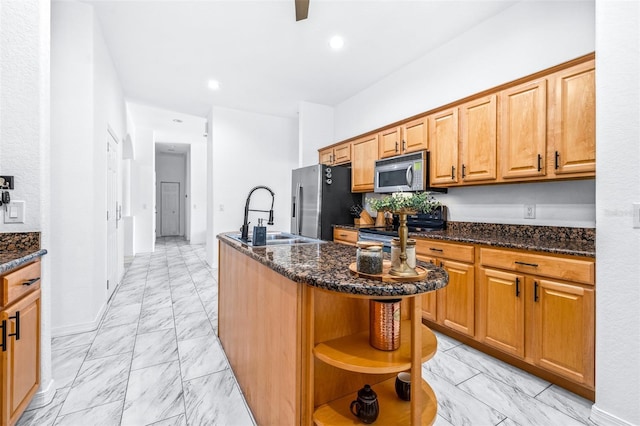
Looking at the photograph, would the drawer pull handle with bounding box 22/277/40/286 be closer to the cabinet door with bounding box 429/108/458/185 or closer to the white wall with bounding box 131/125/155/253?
the cabinet door with bounding box 429/108/458/185

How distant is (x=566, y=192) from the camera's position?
219 centimetres

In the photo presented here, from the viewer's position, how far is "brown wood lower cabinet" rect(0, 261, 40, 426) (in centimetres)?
124

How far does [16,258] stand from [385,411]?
5.97 ft

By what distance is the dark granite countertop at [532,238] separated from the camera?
1774mm

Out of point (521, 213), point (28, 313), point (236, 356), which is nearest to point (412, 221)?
point (521, 213)

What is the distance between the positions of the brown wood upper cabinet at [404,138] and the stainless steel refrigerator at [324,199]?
0.80 metres

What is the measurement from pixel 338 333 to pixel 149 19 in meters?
3.36

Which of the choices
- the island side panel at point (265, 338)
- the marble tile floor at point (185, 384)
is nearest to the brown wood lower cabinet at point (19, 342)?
the marble tile floor at point (185, 384)

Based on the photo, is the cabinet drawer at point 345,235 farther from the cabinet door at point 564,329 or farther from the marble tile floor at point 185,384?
the cabinet door at point 564,329

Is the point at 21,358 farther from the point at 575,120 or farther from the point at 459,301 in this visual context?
the point at 575,120

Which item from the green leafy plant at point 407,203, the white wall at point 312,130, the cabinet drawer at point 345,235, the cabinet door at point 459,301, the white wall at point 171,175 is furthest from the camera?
the white wall at point 171,175

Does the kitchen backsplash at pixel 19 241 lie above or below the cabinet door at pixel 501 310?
above

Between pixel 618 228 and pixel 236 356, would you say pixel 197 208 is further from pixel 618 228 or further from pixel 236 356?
pixel 618 228

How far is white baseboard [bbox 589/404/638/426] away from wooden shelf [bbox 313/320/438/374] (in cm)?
117
